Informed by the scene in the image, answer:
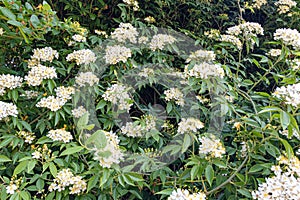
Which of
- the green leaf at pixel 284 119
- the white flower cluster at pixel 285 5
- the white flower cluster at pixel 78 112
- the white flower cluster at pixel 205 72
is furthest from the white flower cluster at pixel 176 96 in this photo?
the white flower cluster at pixel 285 5

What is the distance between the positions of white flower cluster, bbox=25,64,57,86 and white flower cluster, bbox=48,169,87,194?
1.44 feet

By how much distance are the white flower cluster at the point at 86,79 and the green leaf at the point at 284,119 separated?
30.4 inches

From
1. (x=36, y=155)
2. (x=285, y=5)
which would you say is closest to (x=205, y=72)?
(x=36, y=155)

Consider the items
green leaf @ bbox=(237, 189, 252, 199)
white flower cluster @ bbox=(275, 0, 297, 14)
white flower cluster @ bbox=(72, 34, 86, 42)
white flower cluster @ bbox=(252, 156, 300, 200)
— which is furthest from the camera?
white flower cluster @ bbox=(275, 0, 297, 14)

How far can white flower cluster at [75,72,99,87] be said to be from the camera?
127 cm

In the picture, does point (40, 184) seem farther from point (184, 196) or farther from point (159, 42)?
point (159, 42)

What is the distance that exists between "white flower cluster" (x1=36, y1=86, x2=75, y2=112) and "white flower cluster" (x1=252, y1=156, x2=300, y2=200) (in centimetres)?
82

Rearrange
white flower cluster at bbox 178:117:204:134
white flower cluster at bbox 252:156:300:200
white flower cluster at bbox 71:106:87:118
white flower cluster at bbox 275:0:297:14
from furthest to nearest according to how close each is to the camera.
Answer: white flower cluster at bbox 275:0:297:14 → white flower cluster at bbox 71:106:87:118 → white flower cluster at bbox 178:117:204:134 → white flower cluster at bbox 252:156:300:200

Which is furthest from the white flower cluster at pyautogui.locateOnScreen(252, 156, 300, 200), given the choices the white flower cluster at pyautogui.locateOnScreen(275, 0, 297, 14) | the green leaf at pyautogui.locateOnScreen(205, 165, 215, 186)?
the white flower cluster at pyautogui.locateOnScreen(275, 0, 297, 14)

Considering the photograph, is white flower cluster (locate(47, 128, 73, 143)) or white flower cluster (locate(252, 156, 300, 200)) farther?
white flower cluster (locate(47, 128, 73, 143))

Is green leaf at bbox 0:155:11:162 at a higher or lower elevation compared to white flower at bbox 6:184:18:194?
higher

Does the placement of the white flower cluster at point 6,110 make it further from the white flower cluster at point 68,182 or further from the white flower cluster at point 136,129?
the white flower cluster at point 136,129

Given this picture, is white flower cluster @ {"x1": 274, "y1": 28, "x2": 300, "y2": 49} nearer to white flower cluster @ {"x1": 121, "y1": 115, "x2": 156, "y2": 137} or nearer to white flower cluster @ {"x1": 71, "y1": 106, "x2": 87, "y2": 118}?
white flower cluster @ {"x1": 121, "y1": 115, "x2": 156, "y2": 137}

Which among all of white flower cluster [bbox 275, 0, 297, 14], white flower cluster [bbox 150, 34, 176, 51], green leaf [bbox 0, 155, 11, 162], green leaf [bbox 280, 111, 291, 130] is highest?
white flower cluster [bbox 275, 0, 297, 14]
